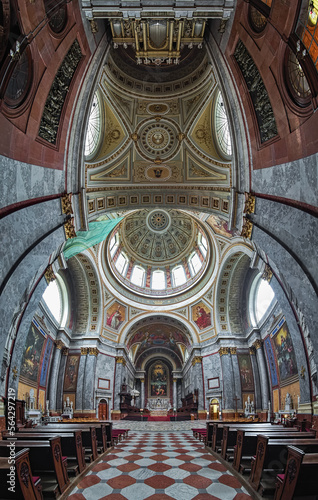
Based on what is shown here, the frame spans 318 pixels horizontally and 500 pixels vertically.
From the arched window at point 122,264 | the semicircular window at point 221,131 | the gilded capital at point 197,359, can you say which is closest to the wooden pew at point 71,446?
the semicircular window at point 221,131

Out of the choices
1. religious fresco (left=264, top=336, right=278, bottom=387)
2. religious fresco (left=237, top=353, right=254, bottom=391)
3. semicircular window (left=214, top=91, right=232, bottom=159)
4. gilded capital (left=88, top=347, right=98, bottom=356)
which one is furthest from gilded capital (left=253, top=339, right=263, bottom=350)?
semicircular window (left=214, top=91, right=232, bottom=159)

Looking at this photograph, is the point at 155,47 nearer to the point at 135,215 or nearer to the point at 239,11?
the point at 239,11

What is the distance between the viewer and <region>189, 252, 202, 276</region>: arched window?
93.4 ft

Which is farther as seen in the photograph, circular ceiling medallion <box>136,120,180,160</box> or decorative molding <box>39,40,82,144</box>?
circular ceiling medallion <box>136,120,180,160</box>

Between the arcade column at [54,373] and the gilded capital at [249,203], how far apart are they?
17.0 meters

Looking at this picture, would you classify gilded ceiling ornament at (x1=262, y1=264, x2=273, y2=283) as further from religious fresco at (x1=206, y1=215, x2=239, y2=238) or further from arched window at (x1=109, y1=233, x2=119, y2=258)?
arched window at (x1=109, y1=233, x2=119, y2=258)

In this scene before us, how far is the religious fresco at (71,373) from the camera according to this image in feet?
73.5

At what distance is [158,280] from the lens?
3102 cm

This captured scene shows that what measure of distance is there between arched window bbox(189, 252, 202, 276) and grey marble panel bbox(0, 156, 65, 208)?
20.1 metres

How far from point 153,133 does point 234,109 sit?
603cm

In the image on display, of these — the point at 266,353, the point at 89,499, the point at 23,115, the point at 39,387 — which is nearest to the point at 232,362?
the point at 266,353

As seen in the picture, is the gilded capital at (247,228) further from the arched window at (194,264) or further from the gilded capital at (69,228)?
the arched window at (194,264)

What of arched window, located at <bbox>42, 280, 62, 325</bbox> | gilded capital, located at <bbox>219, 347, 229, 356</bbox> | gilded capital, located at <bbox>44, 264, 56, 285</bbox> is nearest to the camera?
gilded capital, located at <bbox>44, 264, 56, 285</bbox>

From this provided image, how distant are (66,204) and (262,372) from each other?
59.3ft
